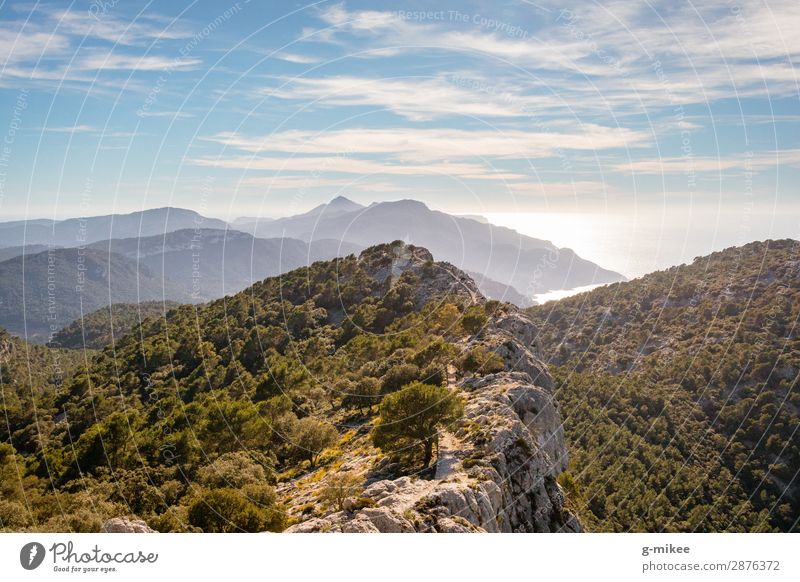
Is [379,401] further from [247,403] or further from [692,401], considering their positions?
[692,401]

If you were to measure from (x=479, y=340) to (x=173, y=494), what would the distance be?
35479 mm

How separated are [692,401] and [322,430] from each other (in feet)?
351

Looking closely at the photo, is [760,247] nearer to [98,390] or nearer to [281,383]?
[281,383]

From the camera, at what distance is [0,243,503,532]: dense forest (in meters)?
34.2

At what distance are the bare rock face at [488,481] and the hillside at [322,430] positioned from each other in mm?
132

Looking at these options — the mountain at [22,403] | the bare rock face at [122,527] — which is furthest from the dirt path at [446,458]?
the mountain at [22,403]

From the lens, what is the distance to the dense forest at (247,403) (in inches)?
1348

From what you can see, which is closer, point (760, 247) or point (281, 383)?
point (281, 383)

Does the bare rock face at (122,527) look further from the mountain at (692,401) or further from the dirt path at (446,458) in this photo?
the mountain at (692,401)

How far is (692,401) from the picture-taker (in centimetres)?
11594

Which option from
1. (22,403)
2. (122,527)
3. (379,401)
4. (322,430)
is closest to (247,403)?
(322,430)

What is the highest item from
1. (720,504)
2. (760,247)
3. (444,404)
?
(760,247)

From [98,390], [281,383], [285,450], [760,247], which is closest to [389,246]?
[281,383]

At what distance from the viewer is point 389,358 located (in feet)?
194
